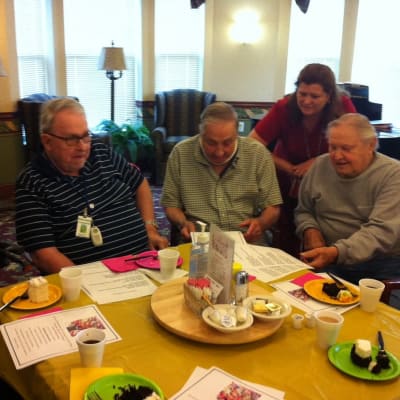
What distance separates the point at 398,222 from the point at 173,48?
472 cm

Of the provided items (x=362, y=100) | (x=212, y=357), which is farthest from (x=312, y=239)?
(x=362, y=100)

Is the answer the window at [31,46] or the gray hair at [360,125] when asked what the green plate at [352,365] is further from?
the window at [31,46]

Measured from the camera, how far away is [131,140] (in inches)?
223

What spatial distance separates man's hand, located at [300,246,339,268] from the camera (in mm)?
1998

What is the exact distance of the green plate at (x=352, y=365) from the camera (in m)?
1.21

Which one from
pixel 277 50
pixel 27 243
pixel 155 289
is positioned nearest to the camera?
pixel 155 289

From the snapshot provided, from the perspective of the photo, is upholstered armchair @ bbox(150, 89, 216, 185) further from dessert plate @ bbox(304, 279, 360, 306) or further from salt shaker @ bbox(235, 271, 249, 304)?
salt shaker @ bbox(235, 271, 249, 304)

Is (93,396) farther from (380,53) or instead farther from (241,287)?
(380,53)

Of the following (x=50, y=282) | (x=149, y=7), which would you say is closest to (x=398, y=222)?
(x=50, y=282)

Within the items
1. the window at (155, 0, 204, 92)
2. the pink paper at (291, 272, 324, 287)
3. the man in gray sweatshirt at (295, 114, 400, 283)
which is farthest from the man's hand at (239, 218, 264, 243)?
the window at (155, 0, 204, 92)

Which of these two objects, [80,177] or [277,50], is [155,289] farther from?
[277,50]

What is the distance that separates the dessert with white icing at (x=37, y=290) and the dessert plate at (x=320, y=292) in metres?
0.84

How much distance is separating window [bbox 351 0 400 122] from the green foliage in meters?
2.98

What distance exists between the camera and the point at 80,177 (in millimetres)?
2094
